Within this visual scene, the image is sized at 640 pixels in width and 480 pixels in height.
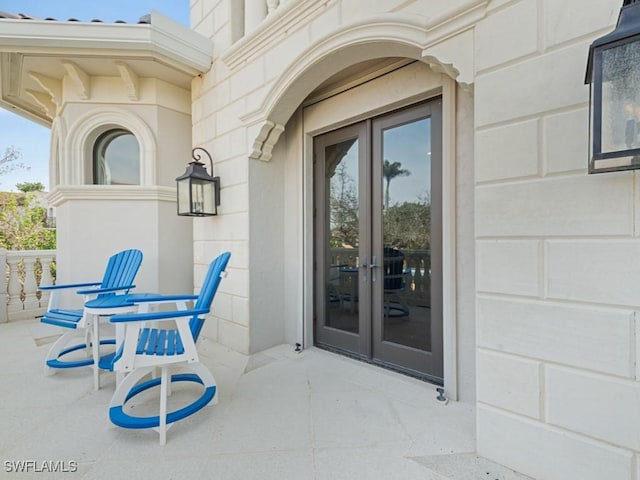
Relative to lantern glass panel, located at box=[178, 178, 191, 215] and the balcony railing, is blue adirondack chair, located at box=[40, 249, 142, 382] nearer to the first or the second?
lantern glass panel, located at box=[178, 178, 191, 215]

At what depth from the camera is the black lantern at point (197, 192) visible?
2.87 meters

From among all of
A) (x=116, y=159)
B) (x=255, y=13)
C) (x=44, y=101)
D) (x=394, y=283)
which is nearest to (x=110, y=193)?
(x=116, y=159)

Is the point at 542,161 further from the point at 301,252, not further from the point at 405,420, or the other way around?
the point at 301,252

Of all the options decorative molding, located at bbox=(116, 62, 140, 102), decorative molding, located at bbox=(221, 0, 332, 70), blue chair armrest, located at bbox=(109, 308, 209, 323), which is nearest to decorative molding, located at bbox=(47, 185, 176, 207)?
decorative molding, located at bbox=(116, 62, 140, 102)

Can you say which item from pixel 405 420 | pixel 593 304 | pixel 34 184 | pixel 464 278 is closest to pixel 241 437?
pixel 405 420

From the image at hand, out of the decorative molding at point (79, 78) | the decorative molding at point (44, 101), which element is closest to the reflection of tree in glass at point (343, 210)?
the decorative molding at point (79, 78)

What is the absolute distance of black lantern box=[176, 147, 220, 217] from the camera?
9.40 ft

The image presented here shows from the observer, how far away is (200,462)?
4.80ft

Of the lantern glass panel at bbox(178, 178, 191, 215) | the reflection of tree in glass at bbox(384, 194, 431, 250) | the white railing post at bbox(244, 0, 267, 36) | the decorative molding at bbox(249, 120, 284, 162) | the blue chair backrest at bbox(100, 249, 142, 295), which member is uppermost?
the white railing post at bbox(244, 0, 267, 36)

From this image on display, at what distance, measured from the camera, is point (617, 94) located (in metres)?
1.02

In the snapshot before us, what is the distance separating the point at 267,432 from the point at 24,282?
4.48 meters

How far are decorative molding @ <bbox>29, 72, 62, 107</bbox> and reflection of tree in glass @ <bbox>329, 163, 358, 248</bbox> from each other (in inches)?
138

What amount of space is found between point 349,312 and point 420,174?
54.0 inches

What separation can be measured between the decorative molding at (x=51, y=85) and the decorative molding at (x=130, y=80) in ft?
2.92
